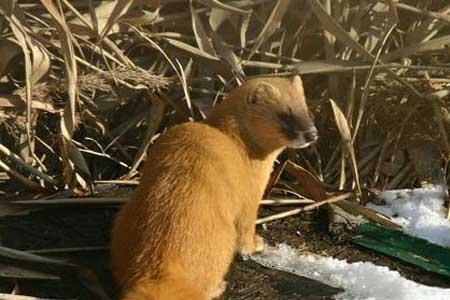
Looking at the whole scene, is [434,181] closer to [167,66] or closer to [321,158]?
[321,158]

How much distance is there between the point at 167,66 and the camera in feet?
10.6

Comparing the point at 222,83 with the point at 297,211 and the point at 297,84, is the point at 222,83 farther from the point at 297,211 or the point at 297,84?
the point at 297,211

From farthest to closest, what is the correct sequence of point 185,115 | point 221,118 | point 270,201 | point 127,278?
1. point 185,115
2. point 270,201
3. point 221,118
4. point 127,278

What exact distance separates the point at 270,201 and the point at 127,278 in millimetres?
855

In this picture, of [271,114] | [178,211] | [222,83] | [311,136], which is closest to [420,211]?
[311,136]

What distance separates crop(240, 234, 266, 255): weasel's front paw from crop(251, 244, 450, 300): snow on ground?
2cm

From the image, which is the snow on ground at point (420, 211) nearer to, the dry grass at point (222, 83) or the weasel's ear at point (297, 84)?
the dry grass at point (222, 83)

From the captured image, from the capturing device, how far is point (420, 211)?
2.96m

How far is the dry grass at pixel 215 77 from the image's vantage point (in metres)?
2.96

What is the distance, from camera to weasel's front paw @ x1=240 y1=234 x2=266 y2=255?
2.64 m

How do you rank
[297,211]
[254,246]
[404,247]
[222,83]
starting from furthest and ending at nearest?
[222,83], [297,211], [404,247], [254,246]

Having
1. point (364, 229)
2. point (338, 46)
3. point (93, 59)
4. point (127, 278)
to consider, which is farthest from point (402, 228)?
point (93, 59)

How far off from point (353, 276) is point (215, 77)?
3.43ft

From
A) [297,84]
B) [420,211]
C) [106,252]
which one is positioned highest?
[297,84]
